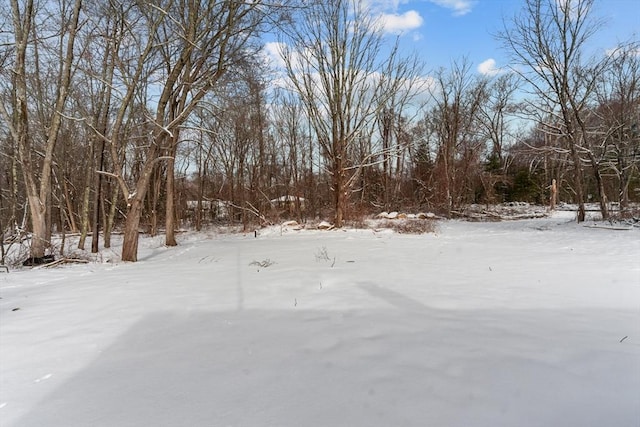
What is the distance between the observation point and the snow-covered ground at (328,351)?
5.47ft

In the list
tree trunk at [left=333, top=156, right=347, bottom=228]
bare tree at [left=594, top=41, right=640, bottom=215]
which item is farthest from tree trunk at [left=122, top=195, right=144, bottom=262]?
bare tree at [left=594, top=41, right=640, bottom=215]

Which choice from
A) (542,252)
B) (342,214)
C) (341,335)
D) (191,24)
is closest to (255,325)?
(341,335)

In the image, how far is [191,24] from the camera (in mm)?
8203

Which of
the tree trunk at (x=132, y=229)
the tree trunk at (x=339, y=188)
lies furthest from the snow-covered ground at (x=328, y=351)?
the tree trunk at (x=339, y=188)

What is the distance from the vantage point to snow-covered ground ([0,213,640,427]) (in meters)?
1.67

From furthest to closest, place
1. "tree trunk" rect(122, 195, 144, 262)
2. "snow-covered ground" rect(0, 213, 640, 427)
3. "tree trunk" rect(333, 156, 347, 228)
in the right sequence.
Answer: "tree trunk" rect(333, 156, 347, 228) < "tree trunk" rect(122, 195, 144, 262) < "snow-covered ground" rect(0, 213, 640, 427)

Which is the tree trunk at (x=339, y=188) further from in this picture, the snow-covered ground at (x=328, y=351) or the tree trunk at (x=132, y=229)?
the snow-covered ground at (x=328, y=351)

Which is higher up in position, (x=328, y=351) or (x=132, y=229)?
(x=132, y=229)

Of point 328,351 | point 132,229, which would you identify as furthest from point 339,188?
point 328,351

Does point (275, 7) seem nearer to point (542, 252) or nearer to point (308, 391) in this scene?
point (542, 252)

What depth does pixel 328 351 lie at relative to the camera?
2.35 meters

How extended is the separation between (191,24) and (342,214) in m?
9.77

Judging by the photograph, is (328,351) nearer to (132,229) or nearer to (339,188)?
(132,229)

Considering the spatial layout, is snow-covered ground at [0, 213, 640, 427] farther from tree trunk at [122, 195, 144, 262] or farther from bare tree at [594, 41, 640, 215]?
bare tree at [594, 41, 640, 215]
